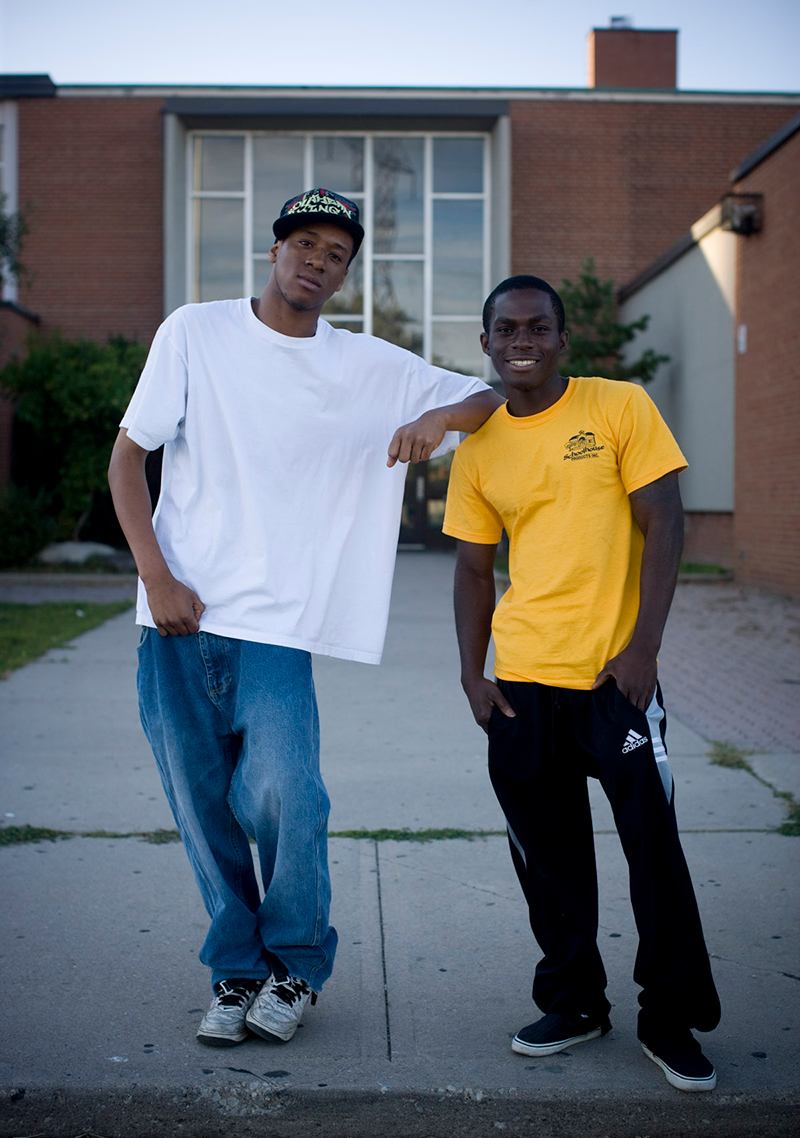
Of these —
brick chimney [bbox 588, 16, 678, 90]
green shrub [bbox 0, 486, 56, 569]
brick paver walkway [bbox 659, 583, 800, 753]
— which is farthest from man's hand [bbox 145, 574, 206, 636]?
brick chimney [bbox 588, 16, 678, 90]

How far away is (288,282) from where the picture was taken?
104 inches

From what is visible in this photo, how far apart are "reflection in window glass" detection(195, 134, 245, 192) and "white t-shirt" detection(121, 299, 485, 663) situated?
2164 cm

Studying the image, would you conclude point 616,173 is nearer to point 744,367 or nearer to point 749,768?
point 744,367

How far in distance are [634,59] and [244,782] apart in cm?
2556

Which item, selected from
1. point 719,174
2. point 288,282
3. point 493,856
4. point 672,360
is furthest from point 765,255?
point 288,282

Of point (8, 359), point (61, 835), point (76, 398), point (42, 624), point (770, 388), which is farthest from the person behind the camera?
point (8, 359)

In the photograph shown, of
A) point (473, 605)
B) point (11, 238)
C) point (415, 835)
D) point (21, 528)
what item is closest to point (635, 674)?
point (473, 605)

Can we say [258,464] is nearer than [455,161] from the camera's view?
Yes

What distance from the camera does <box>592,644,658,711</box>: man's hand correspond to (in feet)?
7.92

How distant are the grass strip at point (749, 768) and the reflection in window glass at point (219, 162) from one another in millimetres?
19976

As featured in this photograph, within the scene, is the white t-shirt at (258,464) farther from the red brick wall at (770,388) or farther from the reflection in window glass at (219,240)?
the reflection in window glass at (219,240)

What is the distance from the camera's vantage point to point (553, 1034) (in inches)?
103

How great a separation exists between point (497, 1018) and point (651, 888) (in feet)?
2.26

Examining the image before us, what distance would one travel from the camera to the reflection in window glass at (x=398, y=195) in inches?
893
